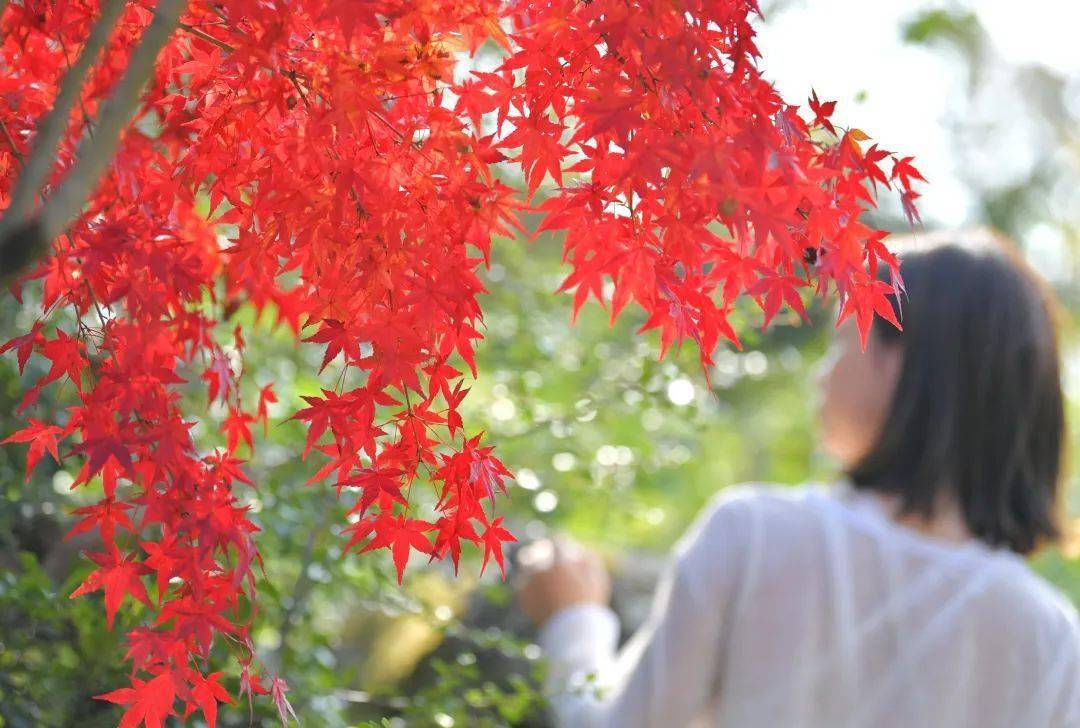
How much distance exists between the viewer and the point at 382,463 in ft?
2.68

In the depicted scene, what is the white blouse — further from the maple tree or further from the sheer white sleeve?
the maple tree

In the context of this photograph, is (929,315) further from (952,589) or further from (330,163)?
(330,163)

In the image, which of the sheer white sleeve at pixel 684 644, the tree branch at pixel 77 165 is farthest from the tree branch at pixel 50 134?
the sheer white sleeve at pixel 684 644

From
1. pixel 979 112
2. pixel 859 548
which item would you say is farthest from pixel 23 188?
pixel 979 112

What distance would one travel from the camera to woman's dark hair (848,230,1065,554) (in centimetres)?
145

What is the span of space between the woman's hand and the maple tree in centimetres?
83

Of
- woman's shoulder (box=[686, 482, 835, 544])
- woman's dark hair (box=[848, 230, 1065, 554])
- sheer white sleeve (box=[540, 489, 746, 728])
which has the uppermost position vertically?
woman's dark hair (box=[848, 230, 1065, 554])

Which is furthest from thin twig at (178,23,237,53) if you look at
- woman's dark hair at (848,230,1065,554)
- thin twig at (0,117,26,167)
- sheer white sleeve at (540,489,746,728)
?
woman's dark hair at (848,230,1065,554)

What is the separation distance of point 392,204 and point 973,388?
3.31 ft

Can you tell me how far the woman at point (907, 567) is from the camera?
140 centimetres

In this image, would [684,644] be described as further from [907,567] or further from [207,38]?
[207,38]

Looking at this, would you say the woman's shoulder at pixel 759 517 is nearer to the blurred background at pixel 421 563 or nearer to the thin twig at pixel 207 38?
the blurred background at pixel 421 563

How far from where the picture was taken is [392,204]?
2.48ft

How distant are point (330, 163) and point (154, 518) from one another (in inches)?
11.5
